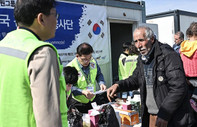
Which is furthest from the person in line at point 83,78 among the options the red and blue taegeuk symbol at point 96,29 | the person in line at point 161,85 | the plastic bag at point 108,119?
the red and blue taegeuk symbol at point 96,29

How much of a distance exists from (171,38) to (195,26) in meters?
5.48

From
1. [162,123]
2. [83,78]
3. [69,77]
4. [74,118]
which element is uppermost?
[69,77]

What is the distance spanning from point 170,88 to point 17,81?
4.94 feet

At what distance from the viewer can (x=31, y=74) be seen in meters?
0.95

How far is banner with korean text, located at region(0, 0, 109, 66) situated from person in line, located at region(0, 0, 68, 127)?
3.03m

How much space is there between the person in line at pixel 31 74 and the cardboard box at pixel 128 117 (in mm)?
2481

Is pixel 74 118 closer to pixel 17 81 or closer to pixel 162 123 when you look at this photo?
pixel 162 123

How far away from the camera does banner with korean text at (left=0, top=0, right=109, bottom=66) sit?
441 centimetres

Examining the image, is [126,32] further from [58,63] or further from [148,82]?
[58,63]

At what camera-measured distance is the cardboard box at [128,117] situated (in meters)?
Result: 3.39

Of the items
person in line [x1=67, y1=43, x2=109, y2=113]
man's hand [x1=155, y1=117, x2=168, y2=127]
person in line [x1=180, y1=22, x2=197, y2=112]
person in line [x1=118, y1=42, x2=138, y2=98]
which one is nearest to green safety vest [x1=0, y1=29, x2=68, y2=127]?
man's hand [x1=155, y1=117, x2=168, y2=127]

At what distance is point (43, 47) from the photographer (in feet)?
3.17

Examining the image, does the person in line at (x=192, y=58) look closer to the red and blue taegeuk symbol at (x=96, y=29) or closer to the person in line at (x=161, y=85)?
the person in line at (x=161, y=85)

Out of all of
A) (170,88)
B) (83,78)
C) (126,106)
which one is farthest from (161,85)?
(126,106)
